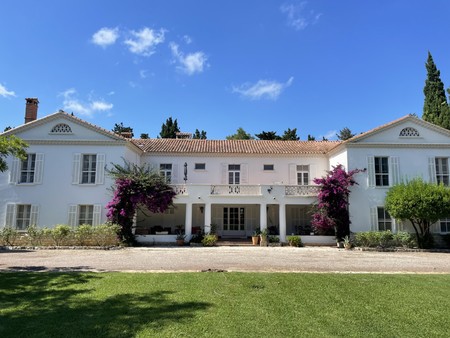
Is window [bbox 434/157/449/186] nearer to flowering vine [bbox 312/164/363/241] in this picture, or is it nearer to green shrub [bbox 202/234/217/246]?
flowering vine [bbox 312/164/363/241]

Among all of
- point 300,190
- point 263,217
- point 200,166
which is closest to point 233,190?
A: point 263,217

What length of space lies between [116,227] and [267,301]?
13.4 metres

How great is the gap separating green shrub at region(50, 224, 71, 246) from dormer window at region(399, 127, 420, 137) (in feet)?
68.8

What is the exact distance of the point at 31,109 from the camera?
933 inches

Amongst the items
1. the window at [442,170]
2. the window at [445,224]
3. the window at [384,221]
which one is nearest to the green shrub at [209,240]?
the window at [384,221]

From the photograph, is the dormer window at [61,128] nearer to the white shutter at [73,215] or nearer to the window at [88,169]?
the window at [88,169]

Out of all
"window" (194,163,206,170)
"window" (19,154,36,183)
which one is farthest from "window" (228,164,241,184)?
"window" (19,154,36,183)

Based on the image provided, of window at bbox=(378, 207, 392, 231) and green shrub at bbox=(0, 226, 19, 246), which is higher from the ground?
window at bbox=(378, 207, 392, 231)

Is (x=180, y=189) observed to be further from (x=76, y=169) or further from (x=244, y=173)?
(x=76, y=169)

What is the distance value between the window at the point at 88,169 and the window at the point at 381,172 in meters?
17.8

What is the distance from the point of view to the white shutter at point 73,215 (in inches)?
804

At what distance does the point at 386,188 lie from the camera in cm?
2045

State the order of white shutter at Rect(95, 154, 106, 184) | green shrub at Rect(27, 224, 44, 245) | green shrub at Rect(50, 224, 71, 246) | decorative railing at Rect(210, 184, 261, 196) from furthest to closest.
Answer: decorative railing at Rect(210, 184, 261, 196)
white shutter at Rect(95, 154, 106, 184)
green shrub at Rect(27, 224, 44, 245)
green shrub at Rect(50, 224, 71, 246)

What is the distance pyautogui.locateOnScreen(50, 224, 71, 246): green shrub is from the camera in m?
18.2
